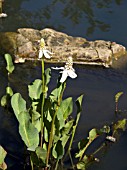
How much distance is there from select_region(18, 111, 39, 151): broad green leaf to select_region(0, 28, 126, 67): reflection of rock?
2395 millimetres

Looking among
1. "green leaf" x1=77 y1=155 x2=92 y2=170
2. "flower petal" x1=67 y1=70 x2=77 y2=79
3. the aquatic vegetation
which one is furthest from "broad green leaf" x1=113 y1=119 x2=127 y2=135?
"flower petal" x1=67 y1=70 x2=77 y2=79

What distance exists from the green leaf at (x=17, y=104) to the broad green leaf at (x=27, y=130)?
0.76 ft

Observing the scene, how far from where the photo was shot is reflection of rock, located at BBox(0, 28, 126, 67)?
5.31 meters

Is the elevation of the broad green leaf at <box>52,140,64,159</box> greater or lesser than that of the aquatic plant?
lesser

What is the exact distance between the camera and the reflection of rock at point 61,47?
5.31 meters

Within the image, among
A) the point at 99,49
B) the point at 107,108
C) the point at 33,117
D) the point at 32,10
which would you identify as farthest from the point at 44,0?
the point at 33,117

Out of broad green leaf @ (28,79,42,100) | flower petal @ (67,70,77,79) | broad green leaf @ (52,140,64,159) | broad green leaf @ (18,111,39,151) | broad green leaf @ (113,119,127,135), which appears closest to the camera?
flower petal @ (67,70,77,79)

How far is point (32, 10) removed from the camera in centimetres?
681

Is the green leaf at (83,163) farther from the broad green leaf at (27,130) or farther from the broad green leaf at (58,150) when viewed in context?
the broad green leaf at (27,130)

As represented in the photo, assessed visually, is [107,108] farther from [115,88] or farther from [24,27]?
[24,27]

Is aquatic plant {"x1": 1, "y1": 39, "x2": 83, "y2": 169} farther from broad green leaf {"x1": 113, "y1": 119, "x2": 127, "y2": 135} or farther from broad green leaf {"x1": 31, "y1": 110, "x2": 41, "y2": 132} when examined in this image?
broad green leaf {"x1": 113, "y1": 119, "x2": 127, "y2": 135}

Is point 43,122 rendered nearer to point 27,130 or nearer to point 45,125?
point 45,125

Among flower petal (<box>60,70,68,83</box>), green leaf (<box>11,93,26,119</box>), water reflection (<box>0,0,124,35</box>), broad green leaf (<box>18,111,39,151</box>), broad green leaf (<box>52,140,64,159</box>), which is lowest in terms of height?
broad green leaf (<box>52,140,64,159</box>)

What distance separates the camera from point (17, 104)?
3.11 m
